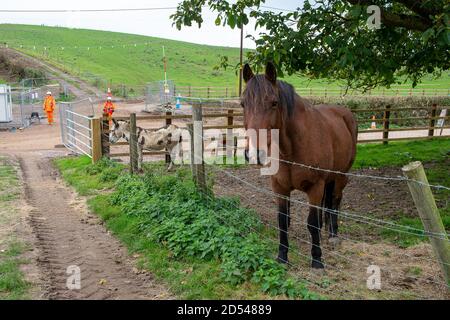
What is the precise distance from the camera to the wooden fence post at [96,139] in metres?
11.1

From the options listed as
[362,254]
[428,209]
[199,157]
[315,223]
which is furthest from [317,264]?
[199,157]

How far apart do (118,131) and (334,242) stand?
24.5ft

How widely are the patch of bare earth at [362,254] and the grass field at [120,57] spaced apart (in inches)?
1313

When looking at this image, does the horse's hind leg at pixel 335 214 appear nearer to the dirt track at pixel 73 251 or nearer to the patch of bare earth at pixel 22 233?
the dirt track at pixel 73 251

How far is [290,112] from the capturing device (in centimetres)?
462

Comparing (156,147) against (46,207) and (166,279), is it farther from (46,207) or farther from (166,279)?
(166,279)

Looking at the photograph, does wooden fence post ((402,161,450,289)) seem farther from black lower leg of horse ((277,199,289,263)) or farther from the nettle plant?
black lower leg of horse ((277,199,289,263))

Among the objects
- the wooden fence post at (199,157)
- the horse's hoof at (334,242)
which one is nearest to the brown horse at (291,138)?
the horse's hoof at (334,242)

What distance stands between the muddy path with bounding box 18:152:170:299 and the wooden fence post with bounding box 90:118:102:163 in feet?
6.67
